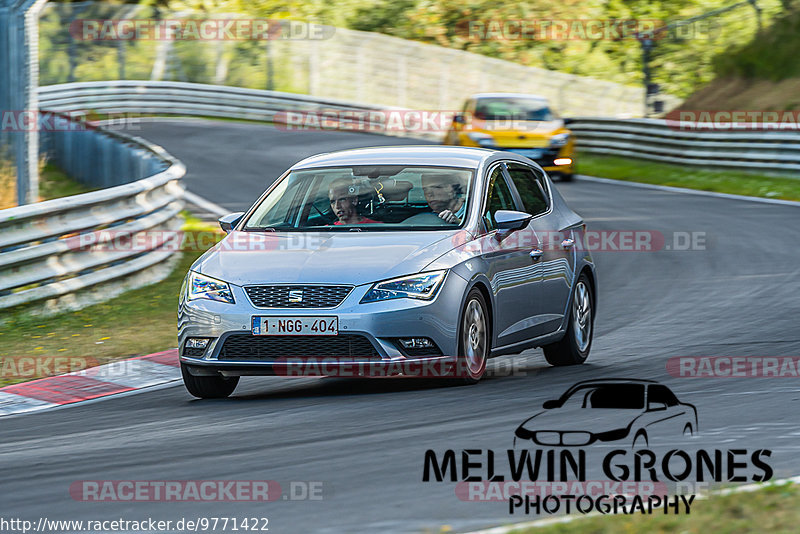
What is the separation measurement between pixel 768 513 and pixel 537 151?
21.7 metres

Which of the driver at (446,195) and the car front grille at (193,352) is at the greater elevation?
the driver at (446,195)

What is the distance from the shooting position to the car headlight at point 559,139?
2684cm

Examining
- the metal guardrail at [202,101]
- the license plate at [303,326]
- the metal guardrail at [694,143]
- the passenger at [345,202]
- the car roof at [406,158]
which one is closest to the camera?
the license plate at [303,326]

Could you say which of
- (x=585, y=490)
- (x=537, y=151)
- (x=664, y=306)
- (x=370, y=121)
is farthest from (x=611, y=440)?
(x=370, y=121)

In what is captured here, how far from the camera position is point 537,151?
26.6m

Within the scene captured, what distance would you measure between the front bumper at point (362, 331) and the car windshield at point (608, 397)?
796mm

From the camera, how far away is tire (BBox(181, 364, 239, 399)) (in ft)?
28.7

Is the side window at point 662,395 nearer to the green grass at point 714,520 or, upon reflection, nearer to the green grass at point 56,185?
the green grass at point 714,520

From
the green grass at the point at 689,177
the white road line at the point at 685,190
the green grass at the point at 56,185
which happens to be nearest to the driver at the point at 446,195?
the green grass at the point at 56,185

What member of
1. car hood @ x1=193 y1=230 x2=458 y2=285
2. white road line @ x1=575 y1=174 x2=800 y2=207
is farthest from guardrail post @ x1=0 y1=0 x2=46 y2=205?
white road line @ x1=575 y1=174 x2=800 y2=207

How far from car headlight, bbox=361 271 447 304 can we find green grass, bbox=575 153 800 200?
55.1 ft

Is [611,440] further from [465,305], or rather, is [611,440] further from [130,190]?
[130,190]

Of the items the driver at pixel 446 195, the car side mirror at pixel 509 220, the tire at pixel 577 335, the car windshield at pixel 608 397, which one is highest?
the driver at pixel 446 195

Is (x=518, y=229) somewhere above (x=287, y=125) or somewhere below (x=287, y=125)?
above
